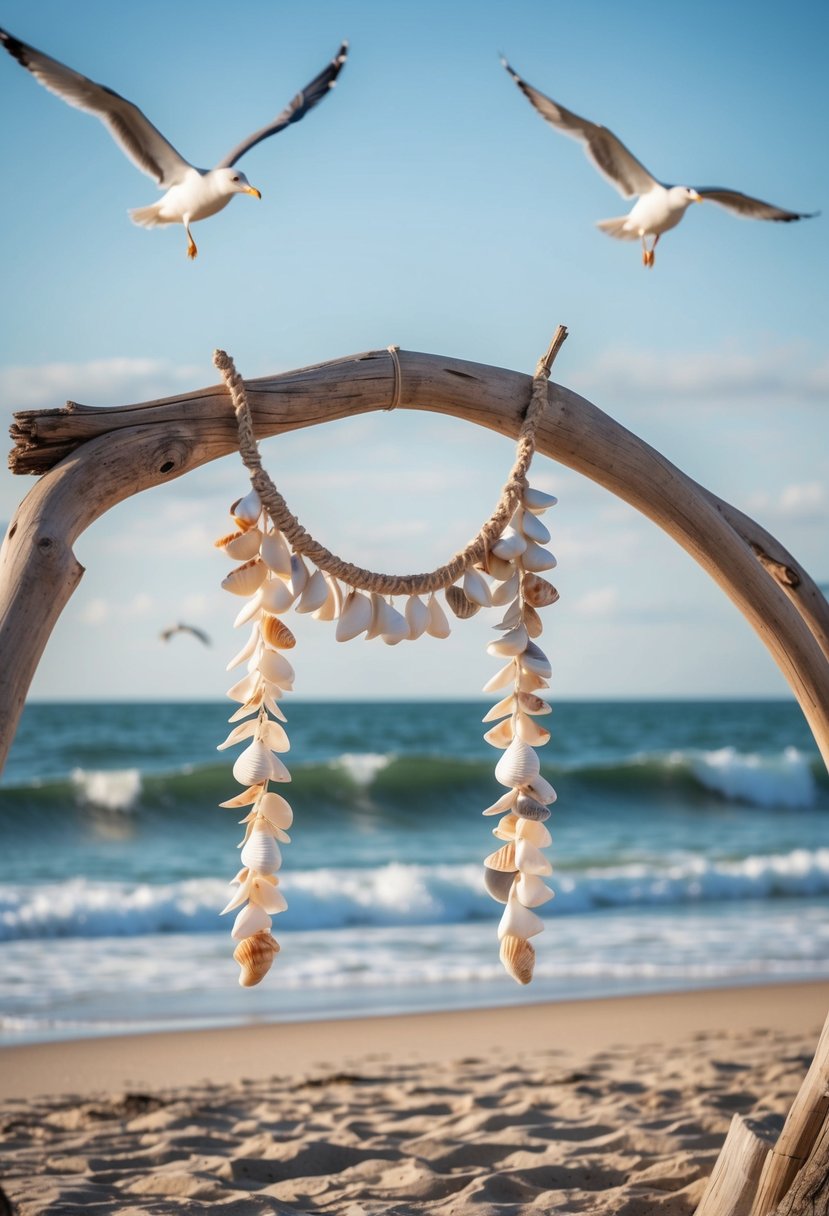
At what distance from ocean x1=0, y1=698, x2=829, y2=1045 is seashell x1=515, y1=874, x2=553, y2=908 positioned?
10.3ft

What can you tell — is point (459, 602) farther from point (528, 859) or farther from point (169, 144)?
point (169, 144)

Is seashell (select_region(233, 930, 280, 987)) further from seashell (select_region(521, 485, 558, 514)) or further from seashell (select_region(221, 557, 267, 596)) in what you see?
seashell (select_region(521, 485, 558, 514))

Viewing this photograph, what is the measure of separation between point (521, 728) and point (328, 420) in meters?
0.62

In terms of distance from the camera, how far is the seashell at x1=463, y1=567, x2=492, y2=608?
2010mm

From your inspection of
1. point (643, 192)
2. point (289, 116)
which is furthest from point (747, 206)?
point (289, 116)

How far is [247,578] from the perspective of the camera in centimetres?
185

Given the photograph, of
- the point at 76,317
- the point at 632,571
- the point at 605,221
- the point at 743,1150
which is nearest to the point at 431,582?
the point at 743,1150

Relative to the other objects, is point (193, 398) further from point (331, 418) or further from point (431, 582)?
point (431, 582)

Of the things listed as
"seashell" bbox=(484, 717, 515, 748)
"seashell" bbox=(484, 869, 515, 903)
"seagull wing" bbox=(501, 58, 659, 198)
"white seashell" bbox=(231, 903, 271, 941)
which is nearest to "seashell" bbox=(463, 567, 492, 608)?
"seashell" bbox=(484, 717, 515, 748)

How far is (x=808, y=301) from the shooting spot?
319 inches

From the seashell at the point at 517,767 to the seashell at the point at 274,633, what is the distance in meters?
0.42

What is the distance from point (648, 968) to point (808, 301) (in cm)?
467

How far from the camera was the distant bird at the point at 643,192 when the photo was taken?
11.2 ft

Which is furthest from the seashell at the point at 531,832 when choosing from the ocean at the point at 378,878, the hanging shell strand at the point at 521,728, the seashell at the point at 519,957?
the ocean at the point at 378,878
